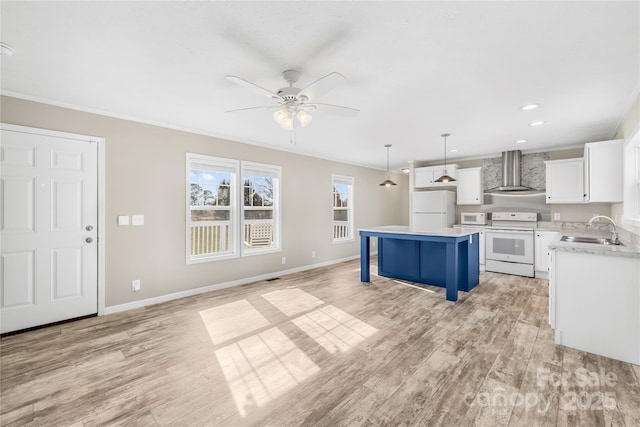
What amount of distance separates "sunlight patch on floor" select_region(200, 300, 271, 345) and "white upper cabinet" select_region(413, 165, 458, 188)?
497 cm

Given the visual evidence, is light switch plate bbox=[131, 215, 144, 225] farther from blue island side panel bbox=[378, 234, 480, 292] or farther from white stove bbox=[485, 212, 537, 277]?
white stove bbox=[485, 212, 537, 277]

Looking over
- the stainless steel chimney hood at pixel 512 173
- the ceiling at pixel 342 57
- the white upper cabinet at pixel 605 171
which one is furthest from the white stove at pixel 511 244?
the ceiling at pixel 342 57

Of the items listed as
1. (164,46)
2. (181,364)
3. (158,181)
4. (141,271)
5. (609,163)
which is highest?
(164,46)

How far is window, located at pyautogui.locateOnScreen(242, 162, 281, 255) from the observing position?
495cm


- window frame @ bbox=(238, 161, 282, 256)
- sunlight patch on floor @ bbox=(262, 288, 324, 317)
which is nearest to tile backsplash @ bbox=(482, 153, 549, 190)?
window frame @ bbox=(238, 161, 282, 256)

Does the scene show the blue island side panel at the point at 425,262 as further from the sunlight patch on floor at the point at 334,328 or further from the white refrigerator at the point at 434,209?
the sunlight patch on floor at the point at 334,328

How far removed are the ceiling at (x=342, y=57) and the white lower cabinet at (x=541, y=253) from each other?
207cm

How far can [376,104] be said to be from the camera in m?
3.23

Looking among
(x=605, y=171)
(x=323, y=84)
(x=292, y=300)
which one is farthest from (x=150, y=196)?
(x=605, y=171)

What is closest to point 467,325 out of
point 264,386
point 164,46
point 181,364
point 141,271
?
point 264,386

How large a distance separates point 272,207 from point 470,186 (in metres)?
4.42

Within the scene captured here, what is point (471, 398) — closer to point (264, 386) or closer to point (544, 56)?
point (264, 386)

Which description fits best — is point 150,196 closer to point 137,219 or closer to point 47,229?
point 137,219

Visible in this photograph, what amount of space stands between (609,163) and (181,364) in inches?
218
